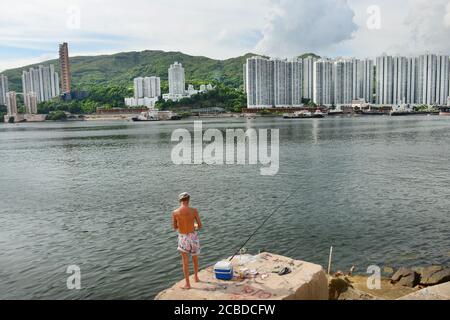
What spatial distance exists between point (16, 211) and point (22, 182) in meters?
11.7

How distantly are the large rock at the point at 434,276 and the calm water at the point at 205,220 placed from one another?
1372 mm

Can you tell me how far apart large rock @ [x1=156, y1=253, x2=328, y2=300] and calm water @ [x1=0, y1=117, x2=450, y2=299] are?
13.0ft

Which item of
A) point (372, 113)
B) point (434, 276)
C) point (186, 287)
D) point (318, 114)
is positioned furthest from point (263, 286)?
point (372, 113)

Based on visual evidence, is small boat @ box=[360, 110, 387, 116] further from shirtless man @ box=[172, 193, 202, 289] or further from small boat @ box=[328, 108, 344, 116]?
shirtless man @ box=[172, 193, 202, 289]

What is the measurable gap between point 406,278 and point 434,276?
2.66ft

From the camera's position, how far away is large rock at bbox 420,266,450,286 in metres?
12.4

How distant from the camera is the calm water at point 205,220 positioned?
46.7ft

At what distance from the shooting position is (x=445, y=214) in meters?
20.0

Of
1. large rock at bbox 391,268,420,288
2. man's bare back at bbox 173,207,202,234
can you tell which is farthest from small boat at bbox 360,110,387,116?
man's bare back at bbox 173,207,202,234

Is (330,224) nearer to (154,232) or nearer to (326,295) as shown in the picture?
(154,232)

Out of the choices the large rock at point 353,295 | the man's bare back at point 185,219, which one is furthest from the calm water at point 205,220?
the man's bare back at point 185,219

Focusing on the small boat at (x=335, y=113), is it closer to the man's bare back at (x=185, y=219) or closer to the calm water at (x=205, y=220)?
the calm water at (x=205, y=220)

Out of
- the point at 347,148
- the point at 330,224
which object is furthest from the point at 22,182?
the point at 347,148

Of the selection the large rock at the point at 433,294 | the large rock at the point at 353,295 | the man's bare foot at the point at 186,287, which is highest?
the man's bare foot at the point at 186,287
